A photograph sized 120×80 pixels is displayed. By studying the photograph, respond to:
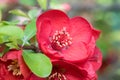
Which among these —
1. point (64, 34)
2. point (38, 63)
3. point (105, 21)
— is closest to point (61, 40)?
point (64, 34)

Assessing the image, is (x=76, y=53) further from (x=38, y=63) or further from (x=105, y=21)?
(x=105, y=21)

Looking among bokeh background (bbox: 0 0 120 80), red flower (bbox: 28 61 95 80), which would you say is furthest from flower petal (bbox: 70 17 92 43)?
bokeh background (bbox: 0 0 120 80)

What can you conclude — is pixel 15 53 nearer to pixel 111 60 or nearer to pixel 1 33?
pixel 1 33

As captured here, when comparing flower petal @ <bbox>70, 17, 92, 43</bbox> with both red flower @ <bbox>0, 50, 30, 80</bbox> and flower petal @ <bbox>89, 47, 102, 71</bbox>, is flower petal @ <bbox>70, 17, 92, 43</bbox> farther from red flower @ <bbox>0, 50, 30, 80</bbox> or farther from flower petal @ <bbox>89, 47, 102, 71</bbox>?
red flower @ <bbox>0, 50, 30, 80</bbox>

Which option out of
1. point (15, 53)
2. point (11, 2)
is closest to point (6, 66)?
point (15, 53)

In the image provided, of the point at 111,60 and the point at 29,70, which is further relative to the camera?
the point at 111,60

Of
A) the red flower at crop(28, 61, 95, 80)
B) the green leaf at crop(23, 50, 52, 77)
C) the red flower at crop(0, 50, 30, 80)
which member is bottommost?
the red flower at crop(0, 50, 30, 80)
